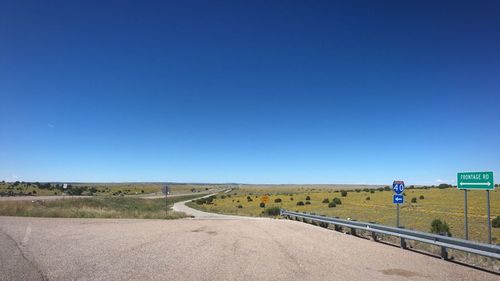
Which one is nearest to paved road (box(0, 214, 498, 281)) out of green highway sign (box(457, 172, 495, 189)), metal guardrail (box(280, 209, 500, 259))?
metal guardrail (box(280, 209, 500, 259))

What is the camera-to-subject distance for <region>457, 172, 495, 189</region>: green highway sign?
14.9m

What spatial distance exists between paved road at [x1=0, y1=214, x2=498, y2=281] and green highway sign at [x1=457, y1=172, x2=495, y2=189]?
3.17m

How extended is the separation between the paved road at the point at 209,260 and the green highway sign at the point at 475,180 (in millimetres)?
3170

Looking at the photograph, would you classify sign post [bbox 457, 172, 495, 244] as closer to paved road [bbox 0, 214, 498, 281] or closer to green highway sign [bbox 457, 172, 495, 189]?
green highway sign [bbox 457, 172, 495, 189]

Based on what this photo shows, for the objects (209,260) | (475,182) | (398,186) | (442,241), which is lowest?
(209,260)

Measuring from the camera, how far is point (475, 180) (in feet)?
51.0

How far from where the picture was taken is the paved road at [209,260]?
10.5m

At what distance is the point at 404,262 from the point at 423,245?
15.5 feet

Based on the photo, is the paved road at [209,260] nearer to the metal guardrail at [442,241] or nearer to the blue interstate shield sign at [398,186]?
the metal guardrail at [442,241]

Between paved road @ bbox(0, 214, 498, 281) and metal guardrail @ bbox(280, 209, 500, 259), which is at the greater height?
metal guardrail @ bbox(280, 209, 500, 259)

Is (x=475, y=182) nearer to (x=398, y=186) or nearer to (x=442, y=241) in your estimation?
(x=442, y=241)

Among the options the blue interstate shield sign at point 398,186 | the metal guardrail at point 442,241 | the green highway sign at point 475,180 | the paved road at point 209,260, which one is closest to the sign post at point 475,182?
the green highway sign at point 475,180

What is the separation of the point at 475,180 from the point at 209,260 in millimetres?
9385

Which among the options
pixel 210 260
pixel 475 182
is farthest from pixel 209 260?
pixel 475 182
